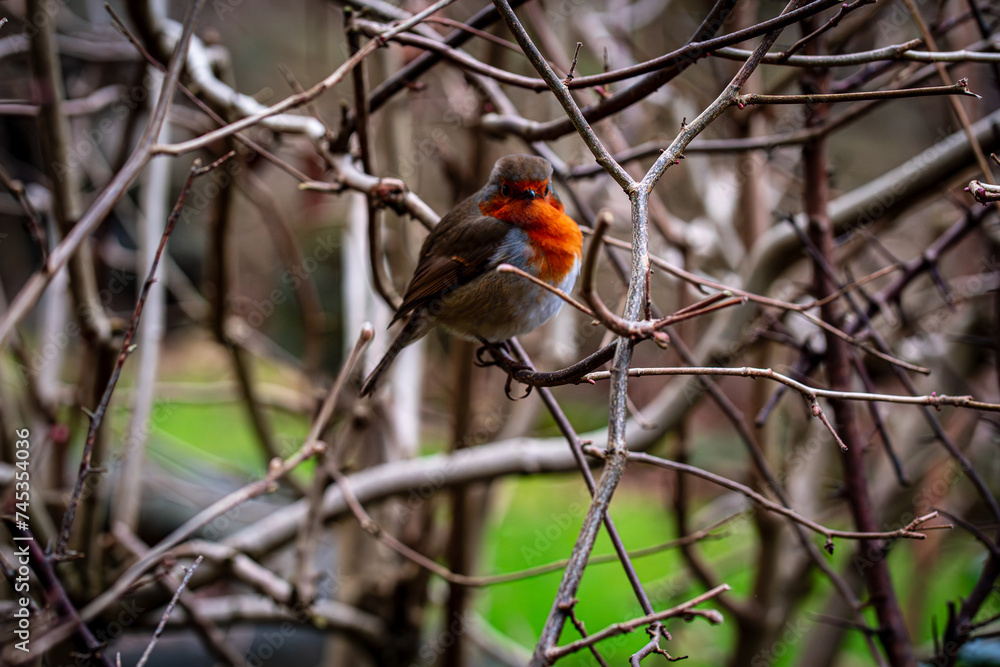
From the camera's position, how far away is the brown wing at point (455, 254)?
2139mm

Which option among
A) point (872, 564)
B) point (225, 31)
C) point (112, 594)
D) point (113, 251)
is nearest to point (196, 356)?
point (225, 31)

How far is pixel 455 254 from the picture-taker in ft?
7.06

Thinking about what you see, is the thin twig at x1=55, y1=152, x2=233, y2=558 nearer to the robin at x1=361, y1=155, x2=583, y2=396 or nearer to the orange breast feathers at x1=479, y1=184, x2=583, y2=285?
the robin at x1=361, y1=155, x2=583, y2=396

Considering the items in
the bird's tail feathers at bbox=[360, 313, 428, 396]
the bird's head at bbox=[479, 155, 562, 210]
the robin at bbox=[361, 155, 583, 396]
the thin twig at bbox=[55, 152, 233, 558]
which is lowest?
the thin twig at bbox=[55, 152, 233, 558]

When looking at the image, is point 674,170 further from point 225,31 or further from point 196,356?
point 196,356

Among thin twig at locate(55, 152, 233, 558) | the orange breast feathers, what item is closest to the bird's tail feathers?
the orange breast feathers

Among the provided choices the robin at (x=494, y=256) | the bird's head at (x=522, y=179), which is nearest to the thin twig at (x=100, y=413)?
the robin at (x=494, y=256)

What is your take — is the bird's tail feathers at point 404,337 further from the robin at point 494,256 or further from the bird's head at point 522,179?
the bird's head at point 522,179

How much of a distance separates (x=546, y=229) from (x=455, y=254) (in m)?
0.29

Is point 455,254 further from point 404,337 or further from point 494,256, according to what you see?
point 404,337

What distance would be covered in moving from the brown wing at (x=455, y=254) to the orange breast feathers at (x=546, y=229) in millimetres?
52

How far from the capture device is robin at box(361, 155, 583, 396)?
207 cm

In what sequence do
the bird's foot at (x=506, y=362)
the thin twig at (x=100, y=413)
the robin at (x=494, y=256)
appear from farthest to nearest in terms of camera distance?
the robin at (x=494, y=256), the bird's foot at (x=506, y=362), the thin twig at (x=100, y=413)

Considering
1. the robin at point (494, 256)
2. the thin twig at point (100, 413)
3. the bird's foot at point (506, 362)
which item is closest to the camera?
the thin twig at point (100, 413)
